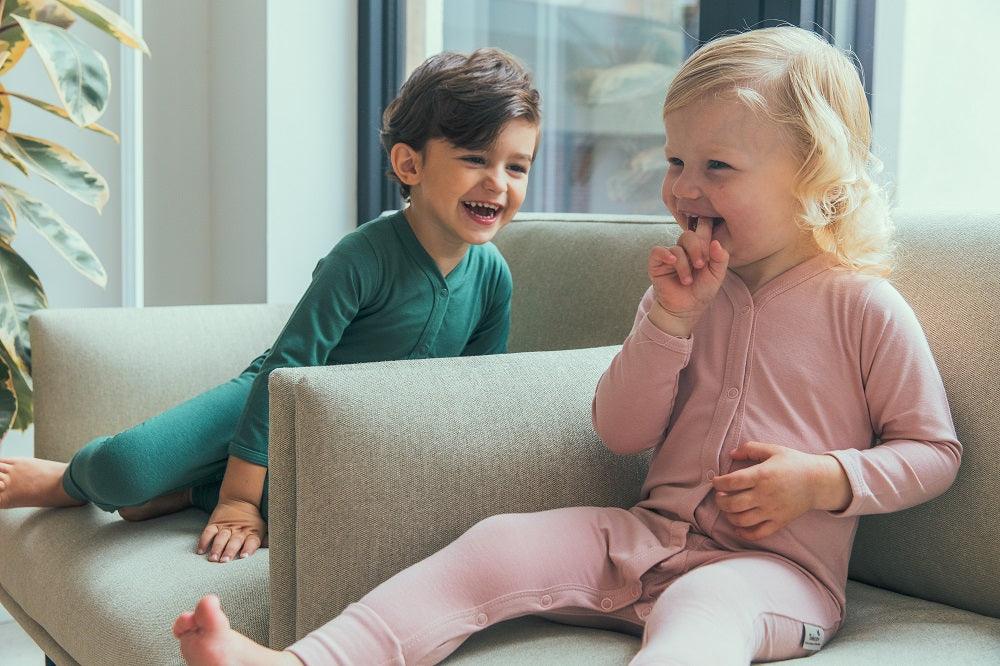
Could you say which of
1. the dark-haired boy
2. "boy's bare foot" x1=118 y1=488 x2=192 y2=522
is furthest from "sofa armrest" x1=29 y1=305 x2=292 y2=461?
"boy's bare foot" x1=118 y1=488 x2=192 y2=522

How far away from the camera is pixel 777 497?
1.00 m

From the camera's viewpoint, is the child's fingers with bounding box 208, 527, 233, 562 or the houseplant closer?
the child's fingers with bounding box 208, 527, 233, 562

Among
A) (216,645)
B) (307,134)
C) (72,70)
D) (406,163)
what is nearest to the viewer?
(216,645)

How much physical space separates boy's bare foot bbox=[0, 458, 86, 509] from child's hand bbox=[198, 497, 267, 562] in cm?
28

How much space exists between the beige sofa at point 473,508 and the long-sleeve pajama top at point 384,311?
0.90ft

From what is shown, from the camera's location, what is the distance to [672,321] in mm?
1109

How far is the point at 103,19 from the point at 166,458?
43.9 inches

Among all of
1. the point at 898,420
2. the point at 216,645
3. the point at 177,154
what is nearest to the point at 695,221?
the point at 898,420

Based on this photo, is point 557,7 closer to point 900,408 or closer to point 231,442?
point 231,442

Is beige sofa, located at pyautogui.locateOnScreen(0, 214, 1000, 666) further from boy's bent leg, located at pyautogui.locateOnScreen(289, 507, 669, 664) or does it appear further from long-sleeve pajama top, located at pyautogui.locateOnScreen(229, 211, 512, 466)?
long-sleeve pajama top, located at pyautogui.locateOnScreen(229, 211, 512, 466)

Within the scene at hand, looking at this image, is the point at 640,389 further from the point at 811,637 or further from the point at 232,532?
the point at 232,532

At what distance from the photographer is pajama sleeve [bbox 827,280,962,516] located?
39.7 inches

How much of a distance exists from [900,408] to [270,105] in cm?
196

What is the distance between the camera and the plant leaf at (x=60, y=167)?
2.19 meters
